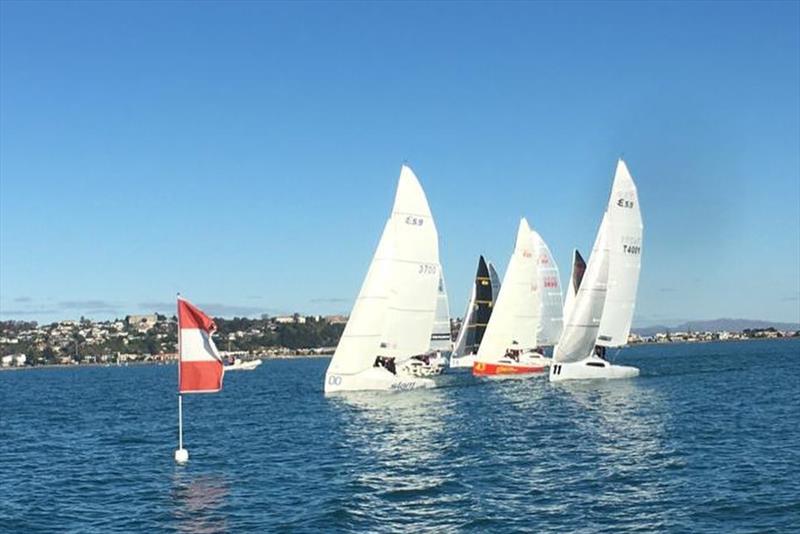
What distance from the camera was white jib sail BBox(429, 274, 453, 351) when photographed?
9688cm

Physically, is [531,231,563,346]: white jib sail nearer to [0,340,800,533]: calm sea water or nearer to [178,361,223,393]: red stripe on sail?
[0,340,800,533]: calm sea water

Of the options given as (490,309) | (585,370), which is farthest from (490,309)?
(585,370)

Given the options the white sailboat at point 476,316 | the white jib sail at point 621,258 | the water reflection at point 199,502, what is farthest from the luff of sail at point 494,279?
the water reflection at point 199,502

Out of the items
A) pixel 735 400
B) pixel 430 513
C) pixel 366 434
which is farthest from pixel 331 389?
pixel 430 513

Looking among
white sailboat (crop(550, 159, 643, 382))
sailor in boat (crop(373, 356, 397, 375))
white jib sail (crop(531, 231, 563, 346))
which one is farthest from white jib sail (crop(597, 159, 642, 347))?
sailor in boat (crop(373, 356, 397, 375))

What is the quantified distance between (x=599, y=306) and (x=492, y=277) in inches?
1187

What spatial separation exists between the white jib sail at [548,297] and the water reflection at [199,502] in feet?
215


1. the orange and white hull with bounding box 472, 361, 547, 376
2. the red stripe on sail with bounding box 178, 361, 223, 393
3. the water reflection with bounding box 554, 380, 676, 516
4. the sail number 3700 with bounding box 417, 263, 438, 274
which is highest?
the sail number 3700 with bounding box 417, 263, 438, 274

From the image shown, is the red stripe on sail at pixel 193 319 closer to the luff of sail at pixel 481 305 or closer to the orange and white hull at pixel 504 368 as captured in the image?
the orange and white hull at pixel 504 368

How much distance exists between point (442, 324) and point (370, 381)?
36.6 metres

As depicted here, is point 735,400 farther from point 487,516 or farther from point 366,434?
point 487,516

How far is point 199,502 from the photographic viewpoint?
2639 centimetres

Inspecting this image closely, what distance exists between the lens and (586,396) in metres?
60.2

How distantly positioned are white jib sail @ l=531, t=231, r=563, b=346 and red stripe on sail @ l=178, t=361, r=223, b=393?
2574 inches
